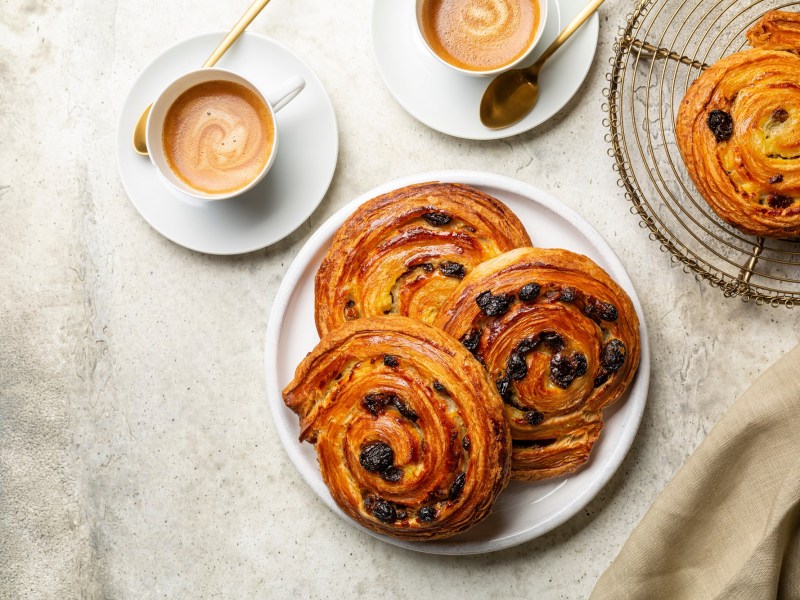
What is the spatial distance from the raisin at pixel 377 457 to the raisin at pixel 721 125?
4.93 feet

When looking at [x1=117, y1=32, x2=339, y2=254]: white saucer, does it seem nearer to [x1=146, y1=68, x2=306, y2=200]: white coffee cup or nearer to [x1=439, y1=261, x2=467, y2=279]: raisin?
[x1=146, y1=68, x2=306, y2=200]: white coffee cup

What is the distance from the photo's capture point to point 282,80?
9.12 feet

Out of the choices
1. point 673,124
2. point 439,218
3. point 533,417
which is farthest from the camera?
point 673,124

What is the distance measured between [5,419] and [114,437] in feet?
1.45

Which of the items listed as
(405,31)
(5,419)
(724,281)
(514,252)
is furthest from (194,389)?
(724,281)

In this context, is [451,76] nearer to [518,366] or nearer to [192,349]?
[518,366]

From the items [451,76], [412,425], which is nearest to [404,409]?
[412,425]

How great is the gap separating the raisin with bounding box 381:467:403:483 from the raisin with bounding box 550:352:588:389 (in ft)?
1.89

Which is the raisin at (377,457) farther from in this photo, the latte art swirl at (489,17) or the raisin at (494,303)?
the latte art swirl at (489,17)

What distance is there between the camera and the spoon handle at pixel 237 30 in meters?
2.71

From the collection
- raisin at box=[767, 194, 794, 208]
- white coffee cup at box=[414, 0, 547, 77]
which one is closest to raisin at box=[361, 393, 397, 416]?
white coffee cup at box=[414, 0, 547, 77]

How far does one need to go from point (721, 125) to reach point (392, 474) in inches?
62.1

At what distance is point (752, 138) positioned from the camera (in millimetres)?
2496

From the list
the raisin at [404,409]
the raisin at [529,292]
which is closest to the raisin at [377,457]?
the raisin at [404,409]
